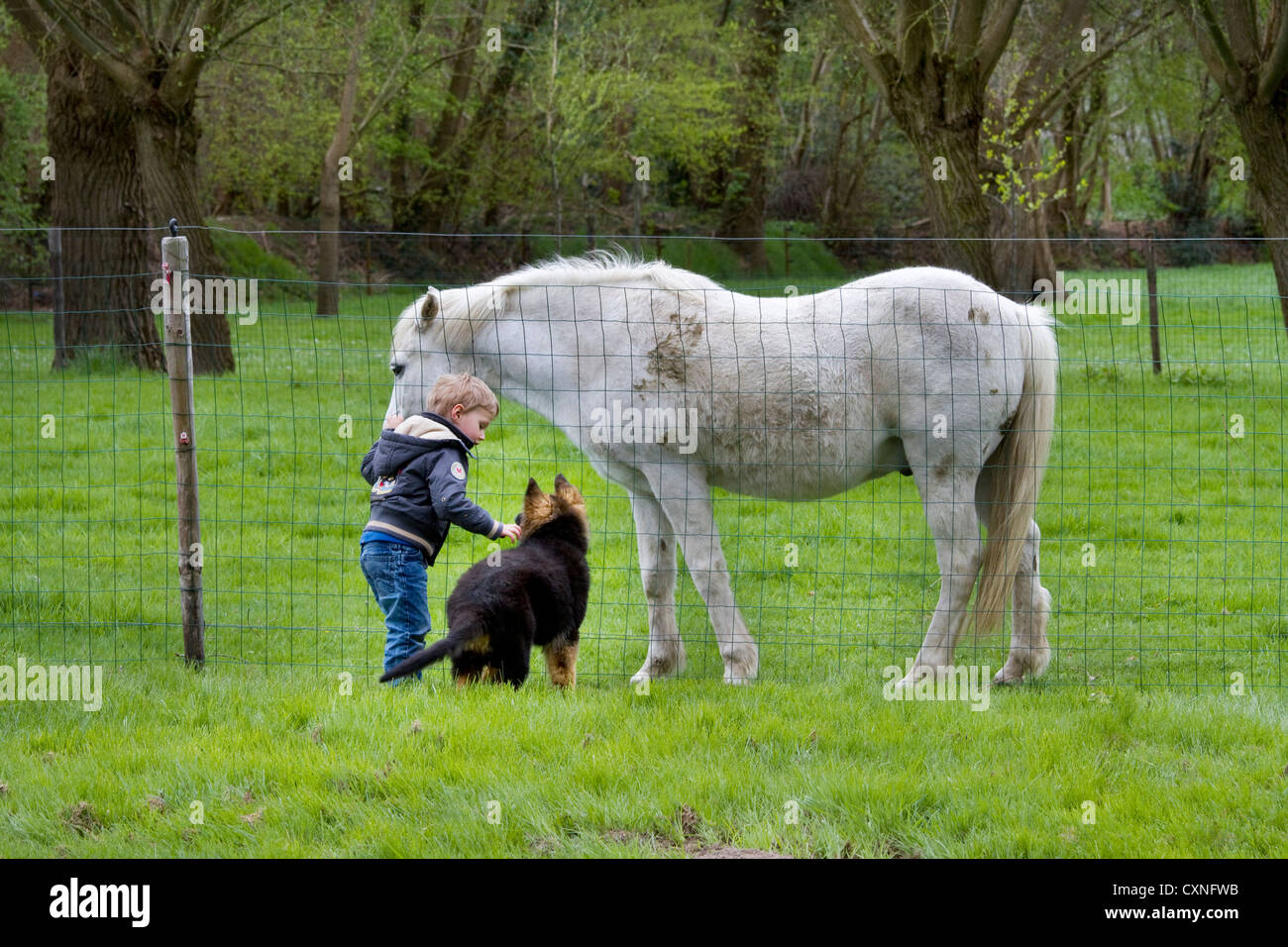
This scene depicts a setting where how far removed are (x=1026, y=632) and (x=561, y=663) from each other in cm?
260

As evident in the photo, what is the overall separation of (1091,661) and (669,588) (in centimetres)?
255

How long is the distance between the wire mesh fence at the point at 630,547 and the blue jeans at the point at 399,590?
637 millimetres

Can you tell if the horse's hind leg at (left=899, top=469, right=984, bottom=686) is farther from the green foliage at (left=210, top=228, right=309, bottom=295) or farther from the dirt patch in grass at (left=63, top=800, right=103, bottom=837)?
the green foliage at (left=210, top=228, right=309, bottom=295)

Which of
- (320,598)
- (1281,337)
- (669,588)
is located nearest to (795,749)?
(669,588)

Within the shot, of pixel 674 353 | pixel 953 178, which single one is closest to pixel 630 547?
pixel 674 353

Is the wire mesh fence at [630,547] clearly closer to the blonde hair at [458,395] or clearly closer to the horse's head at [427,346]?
the horse's head at [427,346]

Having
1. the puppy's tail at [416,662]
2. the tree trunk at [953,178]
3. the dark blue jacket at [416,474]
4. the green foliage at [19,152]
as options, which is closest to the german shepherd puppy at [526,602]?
the puppy's tail at [416,662]

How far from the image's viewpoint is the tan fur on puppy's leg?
577 cm

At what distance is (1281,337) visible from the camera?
1742cm

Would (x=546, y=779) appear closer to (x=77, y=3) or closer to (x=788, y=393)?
(x=788, y=393)

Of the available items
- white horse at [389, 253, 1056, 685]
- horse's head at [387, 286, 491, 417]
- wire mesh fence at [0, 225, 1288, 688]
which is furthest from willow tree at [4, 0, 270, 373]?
white horse at [389, 253, 1056, 685]

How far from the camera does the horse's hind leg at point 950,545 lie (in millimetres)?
6164

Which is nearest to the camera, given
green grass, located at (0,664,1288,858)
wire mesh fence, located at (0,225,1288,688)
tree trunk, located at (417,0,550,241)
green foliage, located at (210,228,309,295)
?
green grass, located at (0,664,1288,858)

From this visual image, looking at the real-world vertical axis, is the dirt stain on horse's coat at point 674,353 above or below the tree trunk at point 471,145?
below
